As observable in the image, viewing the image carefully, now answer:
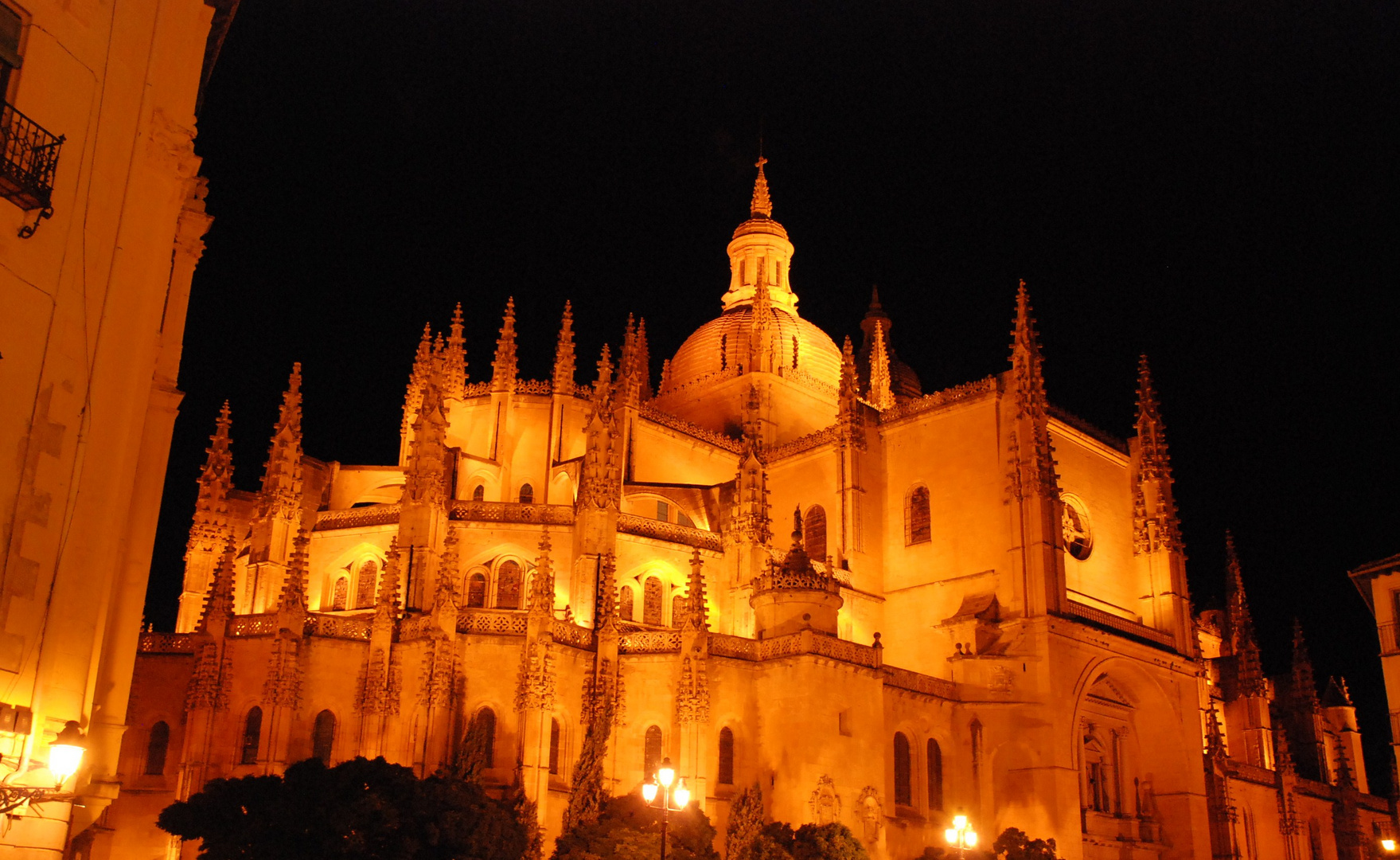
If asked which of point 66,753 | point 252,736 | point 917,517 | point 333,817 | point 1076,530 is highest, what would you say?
point 917,517

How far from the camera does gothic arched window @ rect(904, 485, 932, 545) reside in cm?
4338

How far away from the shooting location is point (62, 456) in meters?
12.7

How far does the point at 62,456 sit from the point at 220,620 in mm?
21402

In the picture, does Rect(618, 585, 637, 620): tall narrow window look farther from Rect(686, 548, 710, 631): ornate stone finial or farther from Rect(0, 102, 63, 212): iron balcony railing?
Rect(0, 102, 63, 212): iron balcony railing

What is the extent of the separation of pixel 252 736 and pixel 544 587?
7.99 m

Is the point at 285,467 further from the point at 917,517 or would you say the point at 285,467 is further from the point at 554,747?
the point at 917,517

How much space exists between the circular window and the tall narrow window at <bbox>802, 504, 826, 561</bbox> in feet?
26.0

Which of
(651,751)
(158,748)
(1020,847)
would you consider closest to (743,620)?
(651,751)

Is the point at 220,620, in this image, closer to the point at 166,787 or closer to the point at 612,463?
the point at 166,787

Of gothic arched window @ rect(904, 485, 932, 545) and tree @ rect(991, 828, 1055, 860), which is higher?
gothic arched window @ rect(904, 485, 932, 545)

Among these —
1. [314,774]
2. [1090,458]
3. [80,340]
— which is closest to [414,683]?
[314,774]

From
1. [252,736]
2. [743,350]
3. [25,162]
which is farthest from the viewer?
[743,350]

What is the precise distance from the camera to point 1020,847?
113 ft

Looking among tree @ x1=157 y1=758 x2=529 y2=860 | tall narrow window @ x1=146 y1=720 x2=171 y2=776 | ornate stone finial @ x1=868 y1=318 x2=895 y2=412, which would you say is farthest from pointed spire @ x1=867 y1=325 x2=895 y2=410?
tree @ x1=157 y1=758 x2=529 y2=860
